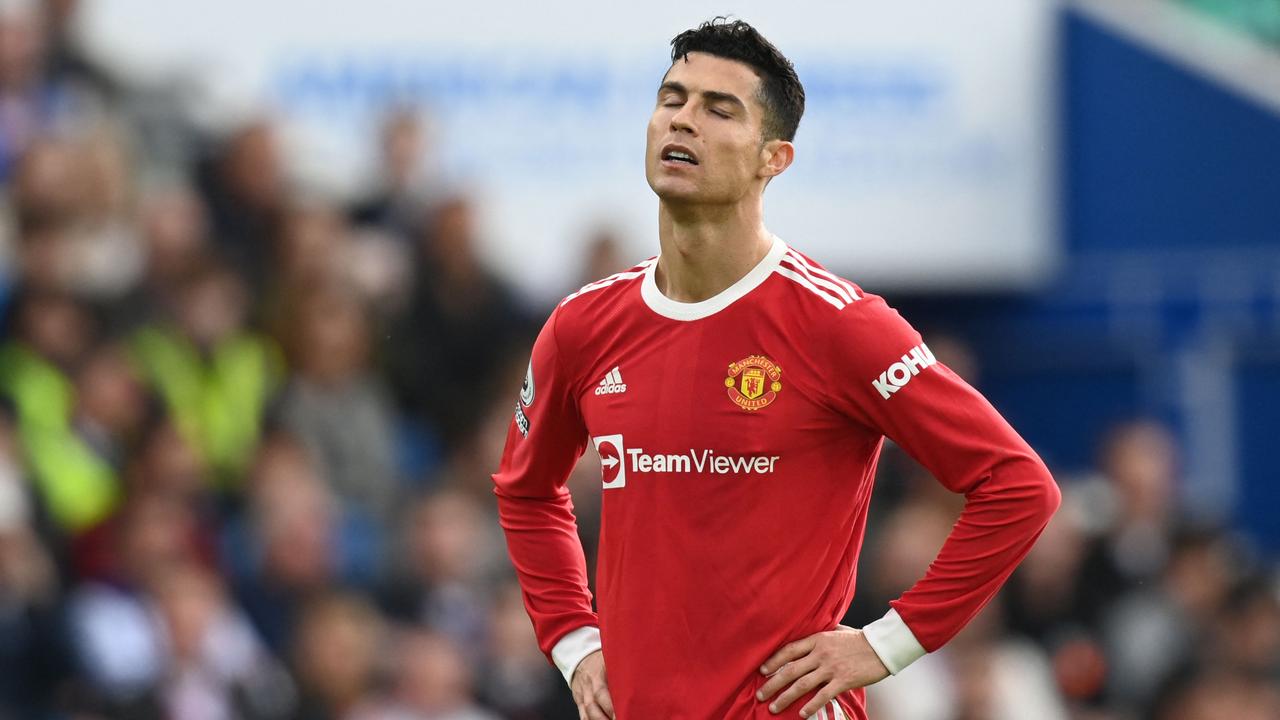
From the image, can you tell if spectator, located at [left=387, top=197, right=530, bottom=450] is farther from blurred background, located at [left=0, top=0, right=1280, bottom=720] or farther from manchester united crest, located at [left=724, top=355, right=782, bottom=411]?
manchester united crest, located at [left=724, top=355, right=782, bottom=411]

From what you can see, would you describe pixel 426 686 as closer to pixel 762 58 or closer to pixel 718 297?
Answer: pixel 718 297

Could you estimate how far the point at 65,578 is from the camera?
8297mm

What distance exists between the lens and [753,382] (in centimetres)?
438

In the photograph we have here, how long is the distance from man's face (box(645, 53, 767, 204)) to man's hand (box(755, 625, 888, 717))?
97 cm

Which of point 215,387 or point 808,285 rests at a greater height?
point 808,285

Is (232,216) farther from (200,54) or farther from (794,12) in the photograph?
(794,12)

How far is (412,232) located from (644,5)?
3.03 m

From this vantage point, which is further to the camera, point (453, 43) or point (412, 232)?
point (453, 43)

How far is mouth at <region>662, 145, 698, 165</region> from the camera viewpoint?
4.40m

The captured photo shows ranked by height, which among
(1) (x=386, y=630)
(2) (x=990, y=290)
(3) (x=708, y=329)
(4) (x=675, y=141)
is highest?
(4) (x=675, y=141)

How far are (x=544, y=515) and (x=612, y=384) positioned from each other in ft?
1.62

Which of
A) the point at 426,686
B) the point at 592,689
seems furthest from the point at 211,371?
the point at 592,689

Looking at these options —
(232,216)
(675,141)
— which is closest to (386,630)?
(232,216)

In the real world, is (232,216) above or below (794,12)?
below
